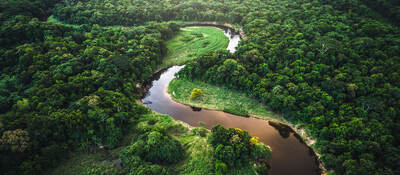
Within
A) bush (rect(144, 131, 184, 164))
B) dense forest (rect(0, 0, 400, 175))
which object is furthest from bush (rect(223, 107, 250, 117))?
bush (rect(144, 131, 184, 164))

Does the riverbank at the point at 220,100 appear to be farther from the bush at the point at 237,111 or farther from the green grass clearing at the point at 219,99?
the bush at the point at 237,111

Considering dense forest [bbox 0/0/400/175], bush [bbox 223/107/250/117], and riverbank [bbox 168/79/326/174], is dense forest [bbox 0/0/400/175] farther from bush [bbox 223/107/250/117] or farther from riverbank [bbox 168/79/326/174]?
bush [bbox 223/107/250/117]

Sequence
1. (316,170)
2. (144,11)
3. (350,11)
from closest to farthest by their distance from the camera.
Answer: (316,170), (350,11), (144,11)

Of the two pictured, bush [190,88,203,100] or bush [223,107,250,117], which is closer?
bush [223,107,250,117]

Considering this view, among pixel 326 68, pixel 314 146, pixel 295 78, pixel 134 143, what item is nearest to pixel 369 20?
pixel 326 68

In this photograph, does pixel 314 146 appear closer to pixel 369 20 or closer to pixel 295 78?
pixel 295 78

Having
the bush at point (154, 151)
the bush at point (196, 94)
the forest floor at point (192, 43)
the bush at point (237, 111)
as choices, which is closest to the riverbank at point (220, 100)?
the bush at point (237, 111)

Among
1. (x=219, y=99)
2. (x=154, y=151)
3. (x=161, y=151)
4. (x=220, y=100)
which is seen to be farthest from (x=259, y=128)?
(x=154, y=151)
